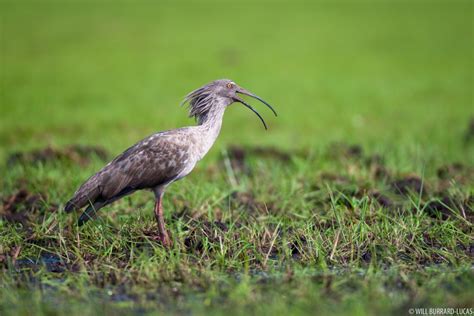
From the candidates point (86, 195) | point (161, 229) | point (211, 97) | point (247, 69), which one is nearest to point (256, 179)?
point (211, 97)

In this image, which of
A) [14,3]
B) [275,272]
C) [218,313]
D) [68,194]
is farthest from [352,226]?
[14,3]

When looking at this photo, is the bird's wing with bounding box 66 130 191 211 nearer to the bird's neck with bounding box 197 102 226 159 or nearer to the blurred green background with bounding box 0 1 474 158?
the bird's neck with bounding box 197 102 226 159

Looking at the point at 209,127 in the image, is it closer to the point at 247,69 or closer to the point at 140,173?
Result: the point at 140,173

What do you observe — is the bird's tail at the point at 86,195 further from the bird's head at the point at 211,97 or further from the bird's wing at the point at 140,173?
the bird's head at the point at 211,97

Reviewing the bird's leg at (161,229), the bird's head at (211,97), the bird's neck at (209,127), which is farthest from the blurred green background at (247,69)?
the bird's leg at (161,229)

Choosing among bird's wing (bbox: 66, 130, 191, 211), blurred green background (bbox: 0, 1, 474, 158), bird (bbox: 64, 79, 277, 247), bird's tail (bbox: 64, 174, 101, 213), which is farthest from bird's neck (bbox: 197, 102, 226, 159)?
blurred green background (bbox: 0, 1, 474, 158)

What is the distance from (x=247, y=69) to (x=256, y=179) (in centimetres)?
1190

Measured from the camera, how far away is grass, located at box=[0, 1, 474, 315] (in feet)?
18.1

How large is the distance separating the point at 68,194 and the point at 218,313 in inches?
170

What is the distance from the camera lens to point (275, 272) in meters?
5.91

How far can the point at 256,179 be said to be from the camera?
923cm

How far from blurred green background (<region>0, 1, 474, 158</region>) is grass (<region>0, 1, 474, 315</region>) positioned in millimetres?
98

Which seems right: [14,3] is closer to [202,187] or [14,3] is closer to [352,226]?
[202,187]

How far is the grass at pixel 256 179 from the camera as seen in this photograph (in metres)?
5.52
